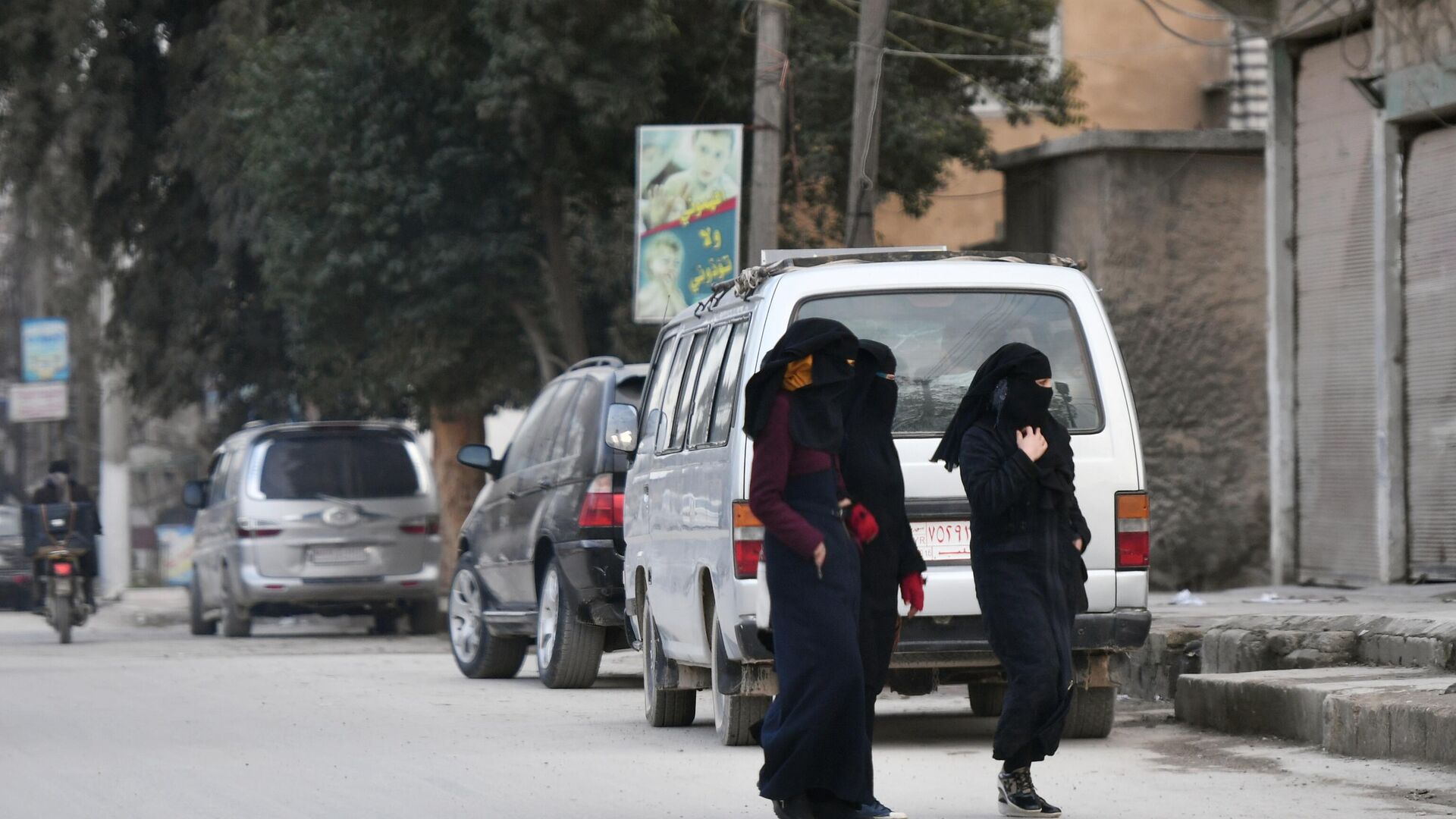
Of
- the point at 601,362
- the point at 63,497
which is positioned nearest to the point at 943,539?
the point at 601,362

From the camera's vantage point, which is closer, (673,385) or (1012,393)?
(1012,393)

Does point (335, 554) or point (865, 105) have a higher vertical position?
point (865, 105)

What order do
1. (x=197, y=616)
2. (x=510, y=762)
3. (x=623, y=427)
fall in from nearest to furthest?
(x=510, y=762) → (x=623, y=427) → (x=197, y=616)

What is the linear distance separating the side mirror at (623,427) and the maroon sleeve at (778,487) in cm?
461

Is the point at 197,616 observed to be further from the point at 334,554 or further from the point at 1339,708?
the point at 1339,708

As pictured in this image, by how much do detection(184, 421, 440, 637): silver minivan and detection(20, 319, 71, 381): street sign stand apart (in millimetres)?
15277

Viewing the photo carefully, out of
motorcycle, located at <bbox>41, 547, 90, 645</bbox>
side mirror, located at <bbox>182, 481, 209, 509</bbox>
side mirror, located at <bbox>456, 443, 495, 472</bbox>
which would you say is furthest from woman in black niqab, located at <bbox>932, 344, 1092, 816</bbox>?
side mirror, located at <bbox>182, 481, 209, 509</bbox>

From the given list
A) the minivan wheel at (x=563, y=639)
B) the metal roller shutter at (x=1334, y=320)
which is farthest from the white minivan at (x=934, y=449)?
the metal roller shutter at (x=1334, y=320)

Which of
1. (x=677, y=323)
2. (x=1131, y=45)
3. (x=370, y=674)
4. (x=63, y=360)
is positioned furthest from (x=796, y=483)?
(x=63, y=360)

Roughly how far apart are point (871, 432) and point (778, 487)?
49 cm

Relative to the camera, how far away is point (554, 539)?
43.3 feet

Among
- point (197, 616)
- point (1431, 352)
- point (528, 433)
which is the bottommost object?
point (197, 616)

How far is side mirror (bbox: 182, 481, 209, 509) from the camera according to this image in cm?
2161

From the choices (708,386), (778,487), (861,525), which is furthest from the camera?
(708,386)
